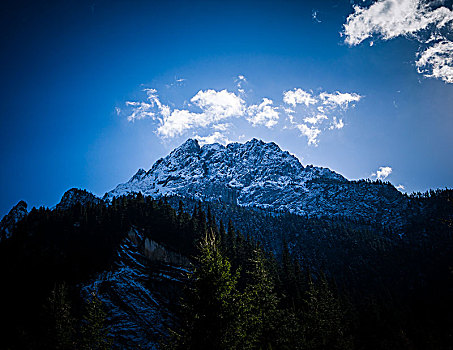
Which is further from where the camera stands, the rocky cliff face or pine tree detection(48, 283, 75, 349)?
the rocky cliff face

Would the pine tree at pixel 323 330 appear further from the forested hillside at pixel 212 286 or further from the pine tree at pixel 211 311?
the pine tree at pixel 211 311

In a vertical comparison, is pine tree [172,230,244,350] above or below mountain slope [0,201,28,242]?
below

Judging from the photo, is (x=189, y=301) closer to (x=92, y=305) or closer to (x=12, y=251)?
(x=92, y=305)

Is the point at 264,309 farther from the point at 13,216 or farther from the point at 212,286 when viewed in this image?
the point at 13,216

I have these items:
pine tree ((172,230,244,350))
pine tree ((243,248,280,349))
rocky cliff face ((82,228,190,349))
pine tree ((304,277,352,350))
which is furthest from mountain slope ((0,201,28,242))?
pine tree ((172,230,244,350))

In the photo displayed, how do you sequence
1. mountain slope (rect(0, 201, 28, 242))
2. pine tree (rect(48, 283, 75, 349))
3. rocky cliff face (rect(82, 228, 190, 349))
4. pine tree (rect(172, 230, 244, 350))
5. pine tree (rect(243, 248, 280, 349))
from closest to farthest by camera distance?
pine tree (rect(172, 230, 244, 350)) → pine tree (rect(243, 248, 280, 349)) → pine tree (rect(48, 283, 75, 349)) → rocky cliff face (rect(82, 228, 190, 349)) → mountain slope (rect(0, 201, 28, 242))

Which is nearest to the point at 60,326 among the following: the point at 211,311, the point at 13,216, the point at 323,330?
the point at 211,311

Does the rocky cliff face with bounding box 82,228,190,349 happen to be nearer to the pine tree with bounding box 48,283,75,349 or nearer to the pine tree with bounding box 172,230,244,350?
the pine tree with bounding box 48,283,75,349

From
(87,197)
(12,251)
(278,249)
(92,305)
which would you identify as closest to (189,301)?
(92,305)

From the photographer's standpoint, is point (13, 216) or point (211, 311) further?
point (13, 216)

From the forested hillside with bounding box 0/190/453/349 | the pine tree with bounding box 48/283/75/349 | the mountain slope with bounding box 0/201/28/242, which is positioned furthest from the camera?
the mountain slope with bounding box 0/201/28/242

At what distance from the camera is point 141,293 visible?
60.9m

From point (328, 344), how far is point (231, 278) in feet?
45.1

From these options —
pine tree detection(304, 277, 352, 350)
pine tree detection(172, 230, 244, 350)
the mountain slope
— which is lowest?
pine tree detection(304, 277, 352, 350)
